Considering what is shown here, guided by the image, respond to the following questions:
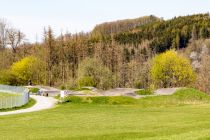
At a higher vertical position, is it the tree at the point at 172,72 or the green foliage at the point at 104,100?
the tree at the point at 172,72

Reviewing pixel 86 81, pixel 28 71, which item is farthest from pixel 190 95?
pixel 28 71

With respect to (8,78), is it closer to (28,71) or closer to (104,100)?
(28,71)

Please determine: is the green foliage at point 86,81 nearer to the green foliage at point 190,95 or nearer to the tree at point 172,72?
the tree at point 172,72

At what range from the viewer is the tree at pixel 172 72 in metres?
111

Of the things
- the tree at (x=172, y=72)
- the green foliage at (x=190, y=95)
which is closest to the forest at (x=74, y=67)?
the tree at (x=172, y=72)

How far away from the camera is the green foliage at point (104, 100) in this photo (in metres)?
50.9

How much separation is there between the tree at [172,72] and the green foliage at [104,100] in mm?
58626

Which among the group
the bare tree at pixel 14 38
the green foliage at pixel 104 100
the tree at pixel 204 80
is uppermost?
the bare tree at pixel 14 38

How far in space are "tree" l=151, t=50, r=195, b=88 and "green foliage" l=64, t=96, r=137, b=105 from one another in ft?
192

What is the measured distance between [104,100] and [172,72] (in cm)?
6291

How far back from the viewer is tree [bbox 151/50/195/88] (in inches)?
4355

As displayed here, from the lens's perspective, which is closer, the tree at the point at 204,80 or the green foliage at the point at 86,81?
the green foliage at the point at 86,81

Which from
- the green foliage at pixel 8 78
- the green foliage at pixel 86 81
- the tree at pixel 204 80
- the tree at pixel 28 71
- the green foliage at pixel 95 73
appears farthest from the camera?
the tree at pixel 28 71

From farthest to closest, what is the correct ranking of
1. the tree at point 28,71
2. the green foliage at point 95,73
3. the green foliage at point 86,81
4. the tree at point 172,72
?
1. the tree at point 28,71
2. the tree at point 172,72
3. the green foliage at point 95,73
4. the green foliage at point 86,81
